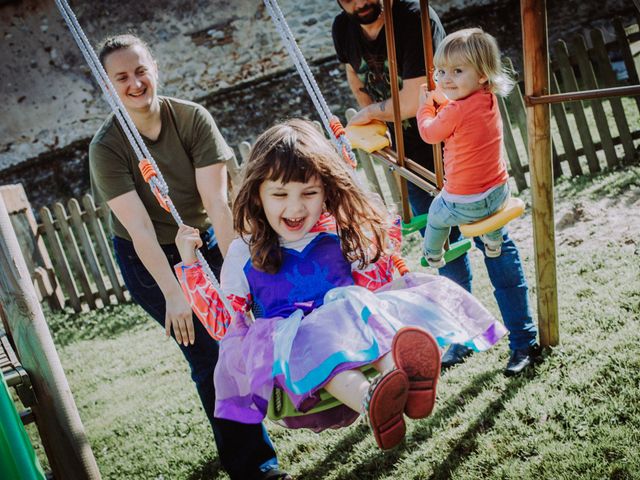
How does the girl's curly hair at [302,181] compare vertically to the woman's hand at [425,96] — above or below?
below

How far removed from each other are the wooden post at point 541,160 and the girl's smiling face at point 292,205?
40.0 inches

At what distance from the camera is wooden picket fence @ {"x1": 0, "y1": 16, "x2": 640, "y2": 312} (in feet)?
19.7

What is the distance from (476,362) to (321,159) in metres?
1.63

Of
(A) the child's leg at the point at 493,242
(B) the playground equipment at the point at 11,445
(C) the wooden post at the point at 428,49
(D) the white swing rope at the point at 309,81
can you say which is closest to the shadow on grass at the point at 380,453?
(A) the child's leg at the point at 493,242

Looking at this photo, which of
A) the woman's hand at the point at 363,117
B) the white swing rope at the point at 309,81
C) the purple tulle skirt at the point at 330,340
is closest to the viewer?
the purple tulle skirt at the point at 330,340

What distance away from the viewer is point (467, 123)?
2322 mm

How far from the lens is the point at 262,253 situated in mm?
2207

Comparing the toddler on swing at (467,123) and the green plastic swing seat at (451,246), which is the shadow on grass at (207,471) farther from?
the toddler on swing at (467,123)

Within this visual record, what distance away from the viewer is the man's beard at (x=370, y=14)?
2801 millimetres

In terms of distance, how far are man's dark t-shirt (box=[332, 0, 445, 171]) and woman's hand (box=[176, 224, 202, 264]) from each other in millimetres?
1244

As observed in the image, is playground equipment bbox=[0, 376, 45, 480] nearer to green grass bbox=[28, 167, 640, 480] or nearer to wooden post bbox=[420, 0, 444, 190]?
green grass bbox=[28, 167, 640, 480]

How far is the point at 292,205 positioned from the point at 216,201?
65 centimetres

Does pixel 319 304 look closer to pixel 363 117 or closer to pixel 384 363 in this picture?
pixel 384 363

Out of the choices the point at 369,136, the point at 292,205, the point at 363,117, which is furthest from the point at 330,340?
the point at 363,117
